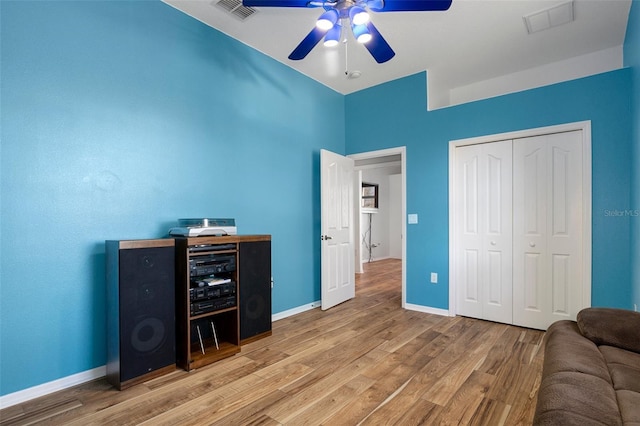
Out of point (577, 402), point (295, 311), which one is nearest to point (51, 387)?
point (295, 311)

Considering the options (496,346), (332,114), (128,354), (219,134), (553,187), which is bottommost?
(496,346)

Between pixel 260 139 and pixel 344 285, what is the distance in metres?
2.24

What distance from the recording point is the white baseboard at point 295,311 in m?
3.56

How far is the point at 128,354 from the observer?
210 centimetres

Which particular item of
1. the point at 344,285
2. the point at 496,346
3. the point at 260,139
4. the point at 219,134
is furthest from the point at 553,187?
the point at 219,134

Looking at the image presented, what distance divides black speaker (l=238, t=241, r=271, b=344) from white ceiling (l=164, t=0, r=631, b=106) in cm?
208

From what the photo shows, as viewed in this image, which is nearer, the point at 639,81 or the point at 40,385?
the point at 40,385

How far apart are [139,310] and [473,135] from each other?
366 cm

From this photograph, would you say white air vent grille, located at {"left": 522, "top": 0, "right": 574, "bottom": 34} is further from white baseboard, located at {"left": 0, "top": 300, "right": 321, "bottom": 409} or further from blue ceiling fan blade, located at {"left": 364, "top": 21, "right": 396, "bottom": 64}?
white baseboard, located at {"left": 0, "top": 300, "right": 321, "bottom": 409}

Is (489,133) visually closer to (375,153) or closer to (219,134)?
(375,153)

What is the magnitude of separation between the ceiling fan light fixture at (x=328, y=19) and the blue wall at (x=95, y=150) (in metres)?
1.42

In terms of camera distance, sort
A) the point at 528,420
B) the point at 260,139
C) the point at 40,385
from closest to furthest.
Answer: the point at 528,420 → the point at 40,385 → the point at 260,139

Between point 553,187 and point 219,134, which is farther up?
point 219,134

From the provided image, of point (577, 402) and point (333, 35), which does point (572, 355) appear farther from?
point (333, 35)
